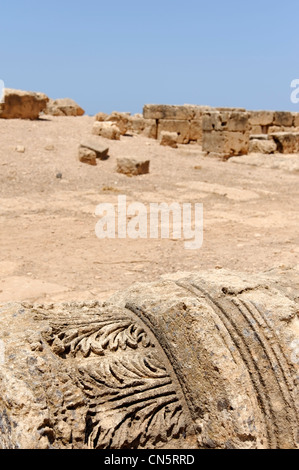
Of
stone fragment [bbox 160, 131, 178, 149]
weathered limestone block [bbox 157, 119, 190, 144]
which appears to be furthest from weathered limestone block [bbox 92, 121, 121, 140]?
weathered limestone block [bbox 157, 119, 190, 144]

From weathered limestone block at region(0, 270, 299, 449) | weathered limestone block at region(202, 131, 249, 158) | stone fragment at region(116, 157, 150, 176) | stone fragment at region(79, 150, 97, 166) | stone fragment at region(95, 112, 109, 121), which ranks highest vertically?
stone fragment at region(95, 112, 109, 121)

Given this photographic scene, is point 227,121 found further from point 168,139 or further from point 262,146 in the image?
point 168,139

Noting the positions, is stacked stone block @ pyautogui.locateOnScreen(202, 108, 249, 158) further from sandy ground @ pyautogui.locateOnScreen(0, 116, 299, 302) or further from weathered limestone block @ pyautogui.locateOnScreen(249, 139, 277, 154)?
weathered limestone block @ pyautogui.locateOnScreen(249, 139, 277, 154)

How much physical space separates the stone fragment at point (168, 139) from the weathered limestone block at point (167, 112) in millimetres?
1518

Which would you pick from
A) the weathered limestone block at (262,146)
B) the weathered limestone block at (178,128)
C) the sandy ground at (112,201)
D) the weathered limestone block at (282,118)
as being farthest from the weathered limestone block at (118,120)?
the weathered limestone block at (282,118)

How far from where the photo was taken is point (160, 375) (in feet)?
7.14

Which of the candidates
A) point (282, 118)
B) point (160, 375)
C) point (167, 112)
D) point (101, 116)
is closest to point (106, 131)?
point (101, 116)

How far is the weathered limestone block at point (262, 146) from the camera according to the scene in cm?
1532

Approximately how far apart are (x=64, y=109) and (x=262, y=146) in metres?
7.66

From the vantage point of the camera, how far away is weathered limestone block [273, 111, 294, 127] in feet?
61.3

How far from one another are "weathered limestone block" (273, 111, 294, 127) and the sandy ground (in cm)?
469

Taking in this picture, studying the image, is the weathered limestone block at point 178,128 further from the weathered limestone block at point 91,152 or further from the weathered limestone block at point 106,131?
the weathered limestone block at point 91,152

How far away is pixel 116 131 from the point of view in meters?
14.4
